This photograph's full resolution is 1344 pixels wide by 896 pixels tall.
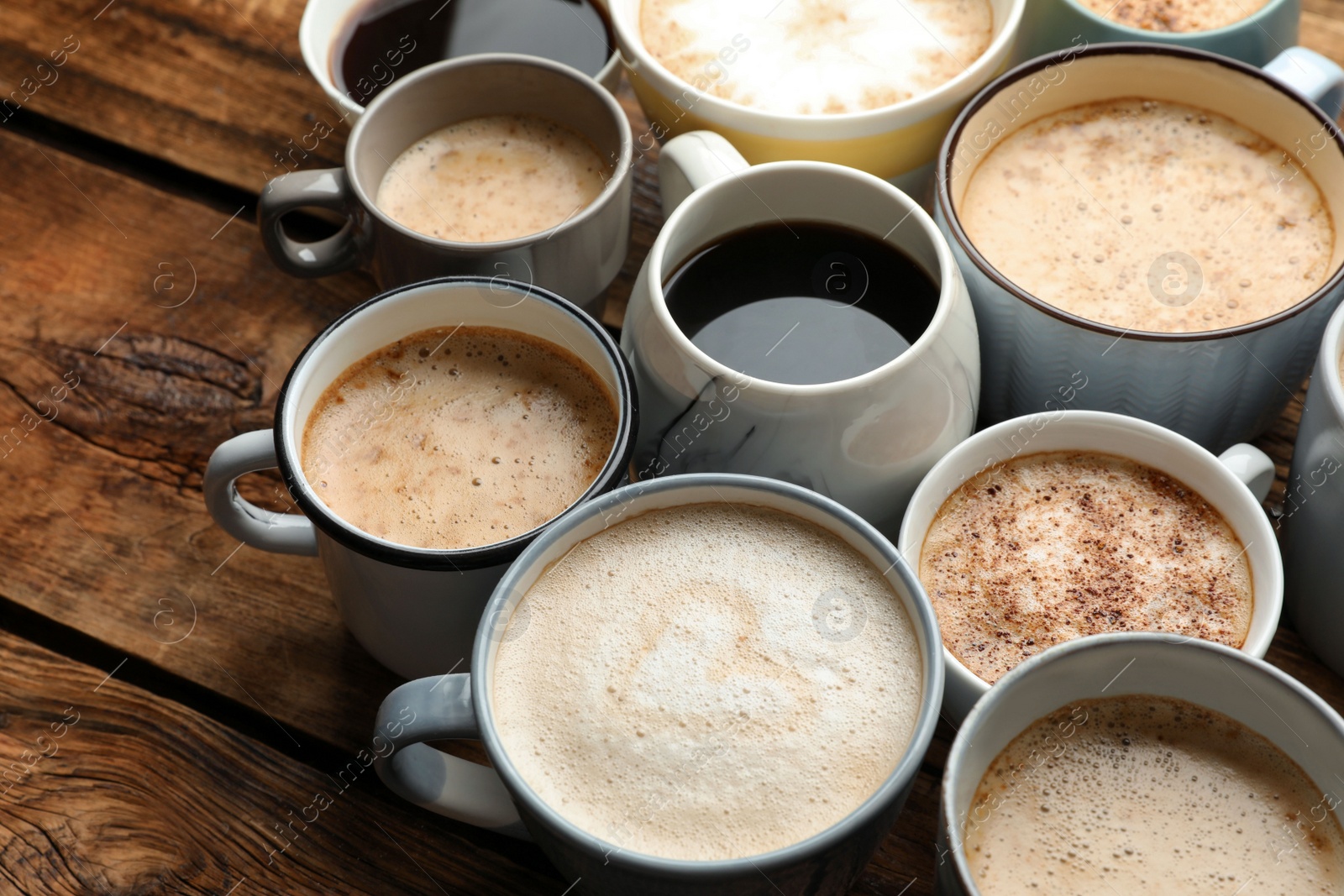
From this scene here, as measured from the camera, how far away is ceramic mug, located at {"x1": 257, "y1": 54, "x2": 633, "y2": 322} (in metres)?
0.97

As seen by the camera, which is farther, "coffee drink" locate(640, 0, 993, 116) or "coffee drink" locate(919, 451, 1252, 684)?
"coffee drink" locate(640, 0, 993, 116)

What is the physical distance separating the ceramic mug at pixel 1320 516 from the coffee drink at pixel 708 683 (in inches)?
13.3

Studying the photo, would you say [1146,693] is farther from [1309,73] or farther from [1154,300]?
[1309,73]

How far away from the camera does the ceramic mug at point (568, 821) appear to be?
67 cm

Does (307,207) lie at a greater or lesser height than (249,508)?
greater

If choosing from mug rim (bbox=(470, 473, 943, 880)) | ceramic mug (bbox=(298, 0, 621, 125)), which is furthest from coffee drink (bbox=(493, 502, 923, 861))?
ceramic mug (bbox=(298, 0, 621, 125))

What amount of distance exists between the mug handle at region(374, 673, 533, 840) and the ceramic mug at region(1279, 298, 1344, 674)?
0.60 m

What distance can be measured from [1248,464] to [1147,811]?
0.30m

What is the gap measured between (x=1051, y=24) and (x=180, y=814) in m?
0.96

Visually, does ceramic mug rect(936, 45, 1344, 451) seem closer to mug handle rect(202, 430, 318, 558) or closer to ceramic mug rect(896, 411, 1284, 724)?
→ ceramic mug rect(896, 411, 1284, 724)

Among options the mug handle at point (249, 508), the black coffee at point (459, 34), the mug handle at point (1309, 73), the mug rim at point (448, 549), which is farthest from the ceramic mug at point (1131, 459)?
the black coffee at point (459, 34)

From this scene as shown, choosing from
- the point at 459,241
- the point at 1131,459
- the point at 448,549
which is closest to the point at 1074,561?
the point at 1131,459

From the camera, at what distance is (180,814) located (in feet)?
3.00

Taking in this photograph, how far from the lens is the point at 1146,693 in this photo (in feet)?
2.47
